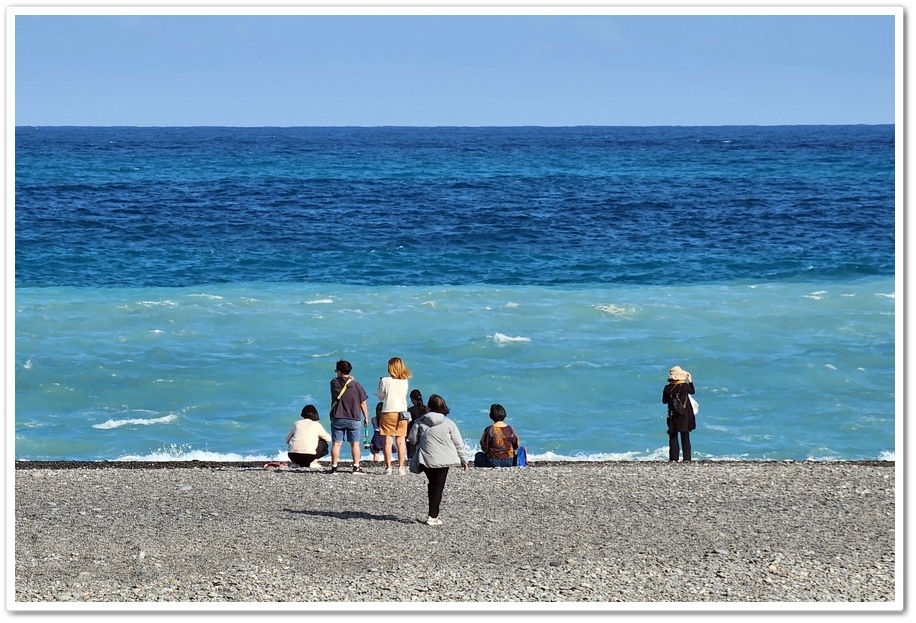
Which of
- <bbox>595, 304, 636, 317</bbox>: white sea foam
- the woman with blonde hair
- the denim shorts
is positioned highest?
the woman with blonde hair

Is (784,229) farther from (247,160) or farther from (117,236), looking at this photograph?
(247,160)

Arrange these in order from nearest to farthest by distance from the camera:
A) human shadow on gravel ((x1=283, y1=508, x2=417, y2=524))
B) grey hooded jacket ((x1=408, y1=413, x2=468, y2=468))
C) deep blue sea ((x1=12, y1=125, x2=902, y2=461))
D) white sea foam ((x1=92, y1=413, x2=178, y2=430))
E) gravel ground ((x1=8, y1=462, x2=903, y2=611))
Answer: gravel ground ((x1=8, y1=462, x2=903, y2=611)), grey hooded jacket ((x1=408, y1=413, x2=468, y2=468)), human shadow on gravel ((x1=283, y1=508, x2=417, y2=524)), white sea foam ((x1=92, y1=413, x2=178, y2=430)), deep blue sea ((x1=12, y1=125, x2=902, y2=461))

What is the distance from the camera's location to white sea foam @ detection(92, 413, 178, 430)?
70.4 ft

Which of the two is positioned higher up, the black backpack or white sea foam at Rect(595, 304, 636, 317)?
the black backpack

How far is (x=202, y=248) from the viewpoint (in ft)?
150

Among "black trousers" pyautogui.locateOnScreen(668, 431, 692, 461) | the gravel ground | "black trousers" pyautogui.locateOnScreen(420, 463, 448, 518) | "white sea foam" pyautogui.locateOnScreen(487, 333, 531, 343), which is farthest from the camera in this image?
"white sea foam" pyautogui.locateOnScreen(487, 333, 531, 343)

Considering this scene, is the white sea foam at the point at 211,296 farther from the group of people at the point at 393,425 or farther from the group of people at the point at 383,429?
the group of people at the point at 393,425

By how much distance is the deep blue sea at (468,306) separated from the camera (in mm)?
21672

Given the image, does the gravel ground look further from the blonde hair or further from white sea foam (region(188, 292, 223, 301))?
white sea foam (region(188, 292, 223, 301))

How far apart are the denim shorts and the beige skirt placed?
0.32 m

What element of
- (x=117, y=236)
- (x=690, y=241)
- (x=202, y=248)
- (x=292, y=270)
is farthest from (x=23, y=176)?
(x=690, y=241)

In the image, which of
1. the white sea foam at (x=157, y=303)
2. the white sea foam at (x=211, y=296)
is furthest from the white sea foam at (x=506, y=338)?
the white sea foam at (x=157, y=303)

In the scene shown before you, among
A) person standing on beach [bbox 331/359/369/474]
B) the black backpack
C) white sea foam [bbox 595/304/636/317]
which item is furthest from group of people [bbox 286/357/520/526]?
Result: white sea foam [bbox 595/304/636/317]
